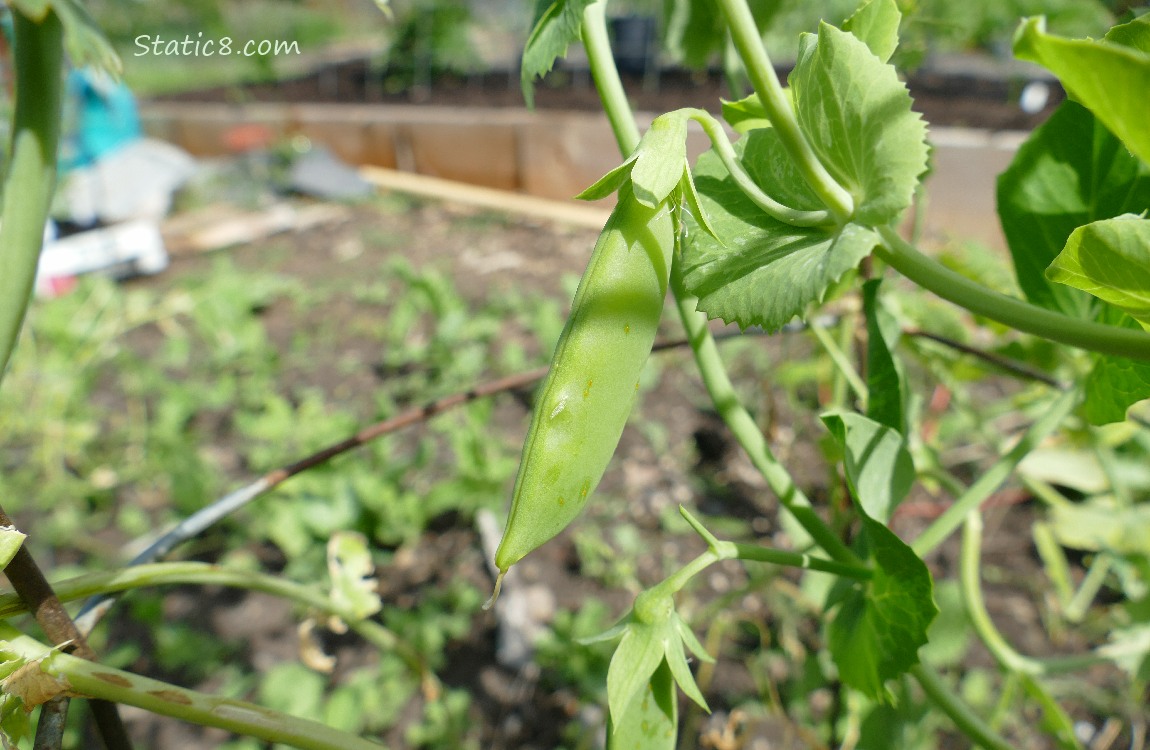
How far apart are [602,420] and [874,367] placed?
215 millimetres

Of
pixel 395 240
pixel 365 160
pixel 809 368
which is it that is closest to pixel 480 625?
pixel 809 368

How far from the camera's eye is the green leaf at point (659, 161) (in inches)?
10.4

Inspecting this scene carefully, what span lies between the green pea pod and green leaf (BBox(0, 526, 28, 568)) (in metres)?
0.17

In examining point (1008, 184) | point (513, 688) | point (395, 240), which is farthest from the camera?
point (395, 240)

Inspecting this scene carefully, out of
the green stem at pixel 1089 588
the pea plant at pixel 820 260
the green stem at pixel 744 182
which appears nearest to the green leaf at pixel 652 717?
the pea plant at pixel 820 260

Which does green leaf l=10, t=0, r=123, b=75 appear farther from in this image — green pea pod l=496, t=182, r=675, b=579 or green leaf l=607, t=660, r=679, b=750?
green leaf l=607, t=660, r=679, b=750

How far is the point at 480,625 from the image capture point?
1.10m

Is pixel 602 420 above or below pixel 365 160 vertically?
above

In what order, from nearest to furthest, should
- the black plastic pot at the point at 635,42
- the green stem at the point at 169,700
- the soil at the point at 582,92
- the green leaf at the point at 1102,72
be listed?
the green leaf at the point at 1102,72 → the green stem at the point at 169,700 → the soil at the point at 582,92 → the black plastic pot at the point at 635,42

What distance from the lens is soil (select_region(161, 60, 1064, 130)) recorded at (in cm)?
292

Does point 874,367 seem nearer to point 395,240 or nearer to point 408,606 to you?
point 408,606

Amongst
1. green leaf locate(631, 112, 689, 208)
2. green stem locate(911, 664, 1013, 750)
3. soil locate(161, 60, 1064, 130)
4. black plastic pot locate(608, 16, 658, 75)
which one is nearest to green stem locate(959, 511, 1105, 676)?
green stem locate(911, 664, 1013, 750)

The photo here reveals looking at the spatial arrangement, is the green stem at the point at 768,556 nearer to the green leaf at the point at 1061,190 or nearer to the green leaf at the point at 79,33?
the green leaf at the point at 1061,190

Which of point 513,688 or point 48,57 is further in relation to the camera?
point 513,688
